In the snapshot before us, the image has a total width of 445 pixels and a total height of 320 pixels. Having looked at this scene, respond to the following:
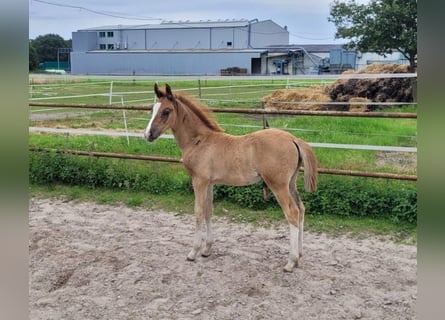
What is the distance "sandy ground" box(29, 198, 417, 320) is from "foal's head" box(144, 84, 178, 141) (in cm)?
98

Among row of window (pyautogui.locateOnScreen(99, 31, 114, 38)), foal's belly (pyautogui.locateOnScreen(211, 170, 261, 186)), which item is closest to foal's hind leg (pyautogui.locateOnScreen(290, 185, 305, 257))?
foal's belly (pyautogui.locateOnScreen(211, 170, 261, 186))

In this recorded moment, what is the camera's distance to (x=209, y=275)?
10.5 ft

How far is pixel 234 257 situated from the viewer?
11.5 feet

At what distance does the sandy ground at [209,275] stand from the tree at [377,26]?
7.05 meters

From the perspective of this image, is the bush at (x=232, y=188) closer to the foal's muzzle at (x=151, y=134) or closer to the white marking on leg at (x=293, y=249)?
the white marking on leg at (x=293, y=249)

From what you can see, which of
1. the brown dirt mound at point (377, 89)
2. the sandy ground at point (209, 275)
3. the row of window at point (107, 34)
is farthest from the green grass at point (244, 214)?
the row of window at point (107, 34)

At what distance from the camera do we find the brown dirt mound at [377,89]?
9320 mm

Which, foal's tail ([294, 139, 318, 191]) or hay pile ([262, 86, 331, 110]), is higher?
hay pile ([262, 86, 331, 110])

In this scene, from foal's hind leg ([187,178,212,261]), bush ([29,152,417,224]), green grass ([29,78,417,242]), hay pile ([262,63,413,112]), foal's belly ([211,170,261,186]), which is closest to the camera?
foal's belly ([211,170,261,186])

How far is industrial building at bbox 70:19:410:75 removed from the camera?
2759 centimetres

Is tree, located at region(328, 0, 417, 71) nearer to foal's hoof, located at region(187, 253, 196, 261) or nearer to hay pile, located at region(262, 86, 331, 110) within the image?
hay pile, located at region(262, 86, 331, 110)

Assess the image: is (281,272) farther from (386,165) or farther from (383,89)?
(383,89)

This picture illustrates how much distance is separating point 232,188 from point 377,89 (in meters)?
6.06

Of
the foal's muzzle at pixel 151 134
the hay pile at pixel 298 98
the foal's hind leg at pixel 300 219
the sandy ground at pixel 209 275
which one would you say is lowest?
the sandy ground at pixel 209 275
